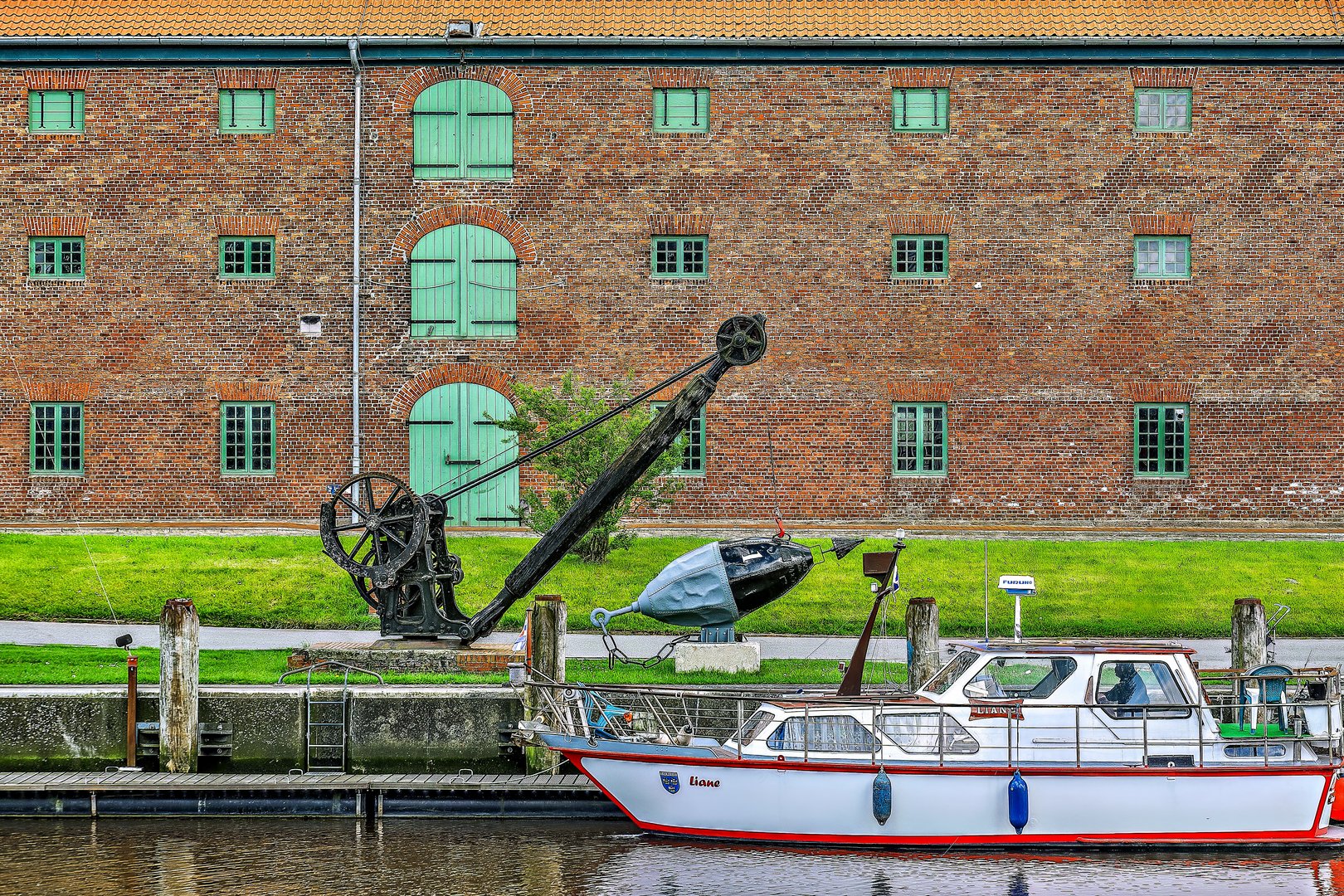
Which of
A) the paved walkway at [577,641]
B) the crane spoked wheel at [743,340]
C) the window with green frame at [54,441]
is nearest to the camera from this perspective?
the crane spoked wheel at [743,340]

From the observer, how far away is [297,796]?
61.7 ft

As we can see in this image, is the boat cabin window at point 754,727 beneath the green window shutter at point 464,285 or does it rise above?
beneath

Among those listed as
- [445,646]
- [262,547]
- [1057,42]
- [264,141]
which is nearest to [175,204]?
[264,141]

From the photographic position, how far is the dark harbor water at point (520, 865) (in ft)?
53.0

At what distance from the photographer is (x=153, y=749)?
19.3 meters

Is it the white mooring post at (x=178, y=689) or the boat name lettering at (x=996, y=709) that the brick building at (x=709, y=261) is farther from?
the boat name lettering at (x=996, y=709)

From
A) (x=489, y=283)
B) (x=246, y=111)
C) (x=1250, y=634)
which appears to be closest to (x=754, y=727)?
(x=1250, y=634)

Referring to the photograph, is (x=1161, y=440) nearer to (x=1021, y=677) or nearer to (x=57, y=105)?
(x=1021, y=677)

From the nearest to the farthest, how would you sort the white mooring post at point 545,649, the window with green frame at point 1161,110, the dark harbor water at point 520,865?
1. the dark harbor water at point 520,865
2. the white mooring post at point 545,649
3. the window with green frame at point 1161,110

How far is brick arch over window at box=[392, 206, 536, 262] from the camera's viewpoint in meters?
34.8

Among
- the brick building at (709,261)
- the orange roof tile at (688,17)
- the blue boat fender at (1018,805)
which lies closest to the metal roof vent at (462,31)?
the brick building at (709,261)

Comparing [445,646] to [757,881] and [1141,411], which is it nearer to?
[757,881]

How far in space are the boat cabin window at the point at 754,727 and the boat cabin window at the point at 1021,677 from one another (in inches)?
87.3

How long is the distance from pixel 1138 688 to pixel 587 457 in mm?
13821
